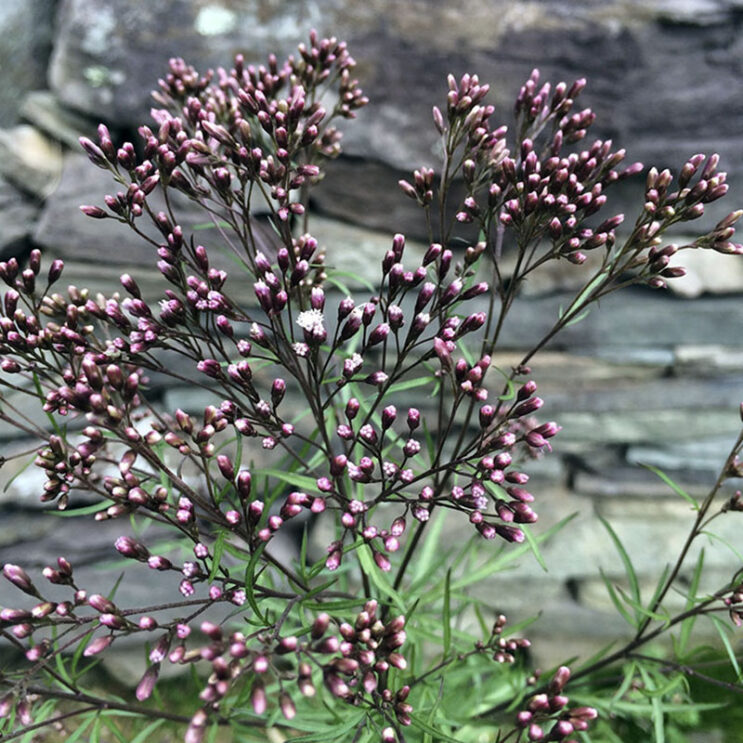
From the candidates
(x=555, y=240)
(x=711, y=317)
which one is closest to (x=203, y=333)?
(x=555, y=240)

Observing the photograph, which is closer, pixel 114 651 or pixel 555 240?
pixel 555 240

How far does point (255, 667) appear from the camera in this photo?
884 millimetres

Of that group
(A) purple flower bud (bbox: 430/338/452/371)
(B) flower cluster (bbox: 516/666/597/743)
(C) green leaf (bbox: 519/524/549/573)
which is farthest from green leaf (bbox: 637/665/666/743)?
(A) purple flower bud (bbox: 430/338/452/371)

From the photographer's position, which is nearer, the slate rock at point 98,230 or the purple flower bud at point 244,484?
the purple flower bud at point 244,484

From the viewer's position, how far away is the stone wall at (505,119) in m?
2.13

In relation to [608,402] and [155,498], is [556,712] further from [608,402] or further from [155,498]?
[608,402]

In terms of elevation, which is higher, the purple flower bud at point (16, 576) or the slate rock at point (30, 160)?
the slate rock at point (30, 160)

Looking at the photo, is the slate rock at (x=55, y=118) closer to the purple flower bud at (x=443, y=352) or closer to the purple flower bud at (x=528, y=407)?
the purple flower bud at (x=443, y=352)

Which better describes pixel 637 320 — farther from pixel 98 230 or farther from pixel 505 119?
pixel 98 230

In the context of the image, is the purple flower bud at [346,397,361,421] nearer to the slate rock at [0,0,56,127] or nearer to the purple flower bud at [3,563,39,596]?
the purple flower bud at [3,563,39,596]

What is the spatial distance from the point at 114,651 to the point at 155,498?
6.49 feet

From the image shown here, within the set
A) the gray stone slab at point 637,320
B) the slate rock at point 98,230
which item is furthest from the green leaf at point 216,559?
the gray stone slab at point 637,320

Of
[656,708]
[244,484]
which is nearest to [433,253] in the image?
[244,484]

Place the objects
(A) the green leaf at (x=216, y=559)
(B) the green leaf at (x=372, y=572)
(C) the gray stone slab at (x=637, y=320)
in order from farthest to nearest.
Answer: (C) the gray stone slab at (x=637, y=320), (B) the green leaf at (x=372, y=572), (A) the green leaf at (x=216, y=559)
